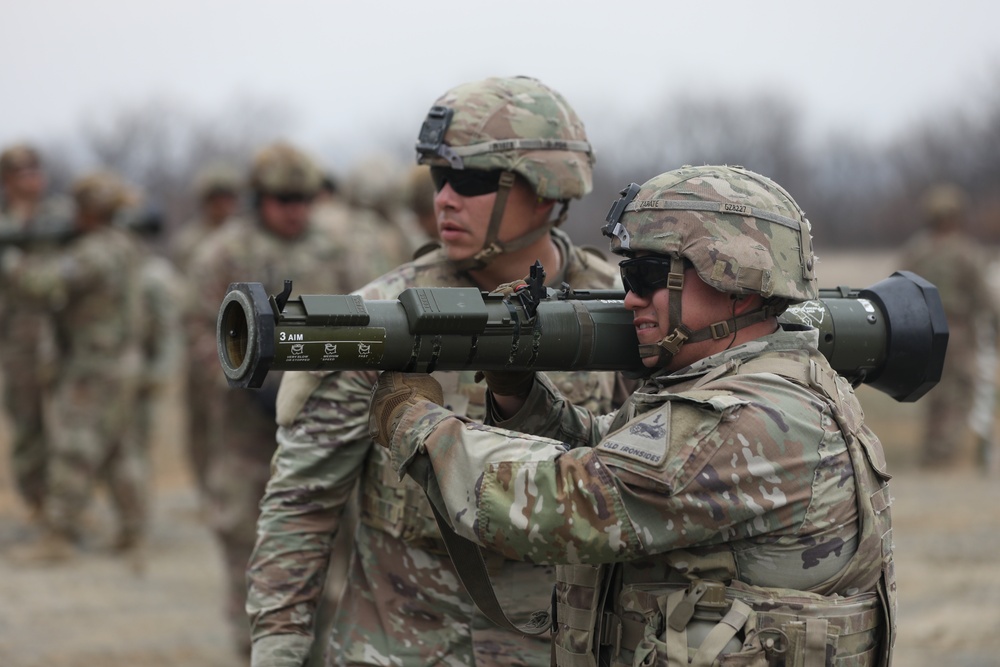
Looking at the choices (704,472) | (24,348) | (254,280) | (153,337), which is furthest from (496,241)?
(153,337)

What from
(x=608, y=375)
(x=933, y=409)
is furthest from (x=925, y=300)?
(x=933, y=409)

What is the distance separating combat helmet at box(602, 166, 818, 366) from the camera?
312 centimetres

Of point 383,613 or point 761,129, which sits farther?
point 761,129

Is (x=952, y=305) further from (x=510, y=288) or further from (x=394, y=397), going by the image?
(x=394, y=397)

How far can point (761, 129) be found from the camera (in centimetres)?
4069

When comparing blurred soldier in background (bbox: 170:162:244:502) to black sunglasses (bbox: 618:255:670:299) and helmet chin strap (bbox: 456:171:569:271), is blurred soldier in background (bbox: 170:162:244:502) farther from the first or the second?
black sunglasses (bbox: 618:255:670:299)

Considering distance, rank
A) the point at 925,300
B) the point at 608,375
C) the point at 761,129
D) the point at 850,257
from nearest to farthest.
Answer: the point at 925,300, the point at 608,375, the point at 850,257, the point at 761,129

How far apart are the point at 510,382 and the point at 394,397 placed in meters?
0.43

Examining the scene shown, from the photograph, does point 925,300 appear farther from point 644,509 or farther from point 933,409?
point 933,409

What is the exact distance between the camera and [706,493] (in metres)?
2.92

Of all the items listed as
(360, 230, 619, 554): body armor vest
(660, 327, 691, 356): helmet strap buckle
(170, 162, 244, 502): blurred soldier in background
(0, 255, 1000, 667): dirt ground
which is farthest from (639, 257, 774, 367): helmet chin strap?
(170, 162, 244, 502): blurred soldier in background

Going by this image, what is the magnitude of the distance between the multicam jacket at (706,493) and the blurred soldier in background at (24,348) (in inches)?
344

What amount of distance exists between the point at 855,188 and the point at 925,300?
38.9 m

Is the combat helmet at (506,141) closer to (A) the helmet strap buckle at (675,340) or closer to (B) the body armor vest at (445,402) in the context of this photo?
(B) the body armor vest at (445,402)
